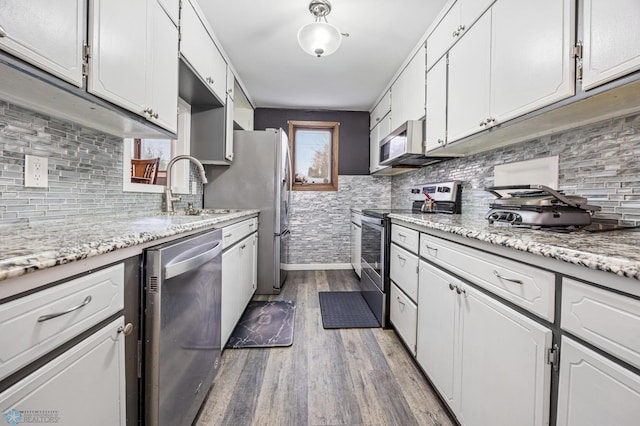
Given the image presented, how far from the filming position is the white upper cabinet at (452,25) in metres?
1.61

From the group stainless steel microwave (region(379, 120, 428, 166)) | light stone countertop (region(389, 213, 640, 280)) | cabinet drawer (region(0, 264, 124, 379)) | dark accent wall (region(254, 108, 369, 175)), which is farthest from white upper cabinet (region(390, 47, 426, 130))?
cabinet drawer (region(0, 264, 124, 379))

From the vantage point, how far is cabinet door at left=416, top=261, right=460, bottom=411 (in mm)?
1265

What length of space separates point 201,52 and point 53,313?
78.3 inches

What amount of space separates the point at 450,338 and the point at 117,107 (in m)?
1.75

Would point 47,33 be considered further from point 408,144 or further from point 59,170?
point 408,144

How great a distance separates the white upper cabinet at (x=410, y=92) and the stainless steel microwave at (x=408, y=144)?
13 cm

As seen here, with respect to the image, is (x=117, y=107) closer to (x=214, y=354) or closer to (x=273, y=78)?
(x=214, y=354)

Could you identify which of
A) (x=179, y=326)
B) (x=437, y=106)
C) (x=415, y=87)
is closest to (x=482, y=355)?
(x=179, y=326)

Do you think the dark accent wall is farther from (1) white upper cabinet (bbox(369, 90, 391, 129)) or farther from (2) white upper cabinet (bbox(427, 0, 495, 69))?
(2) white upper cabinet (bbox(427, 0, 495, 69))

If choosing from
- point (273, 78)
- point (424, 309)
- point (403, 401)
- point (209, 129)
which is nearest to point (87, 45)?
point (209, 129)

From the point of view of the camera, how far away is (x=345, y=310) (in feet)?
8.54

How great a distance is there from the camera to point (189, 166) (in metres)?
2.51

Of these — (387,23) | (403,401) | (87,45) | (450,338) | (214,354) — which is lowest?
(403,401)

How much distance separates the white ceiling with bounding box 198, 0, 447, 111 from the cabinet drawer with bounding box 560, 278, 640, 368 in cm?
202
